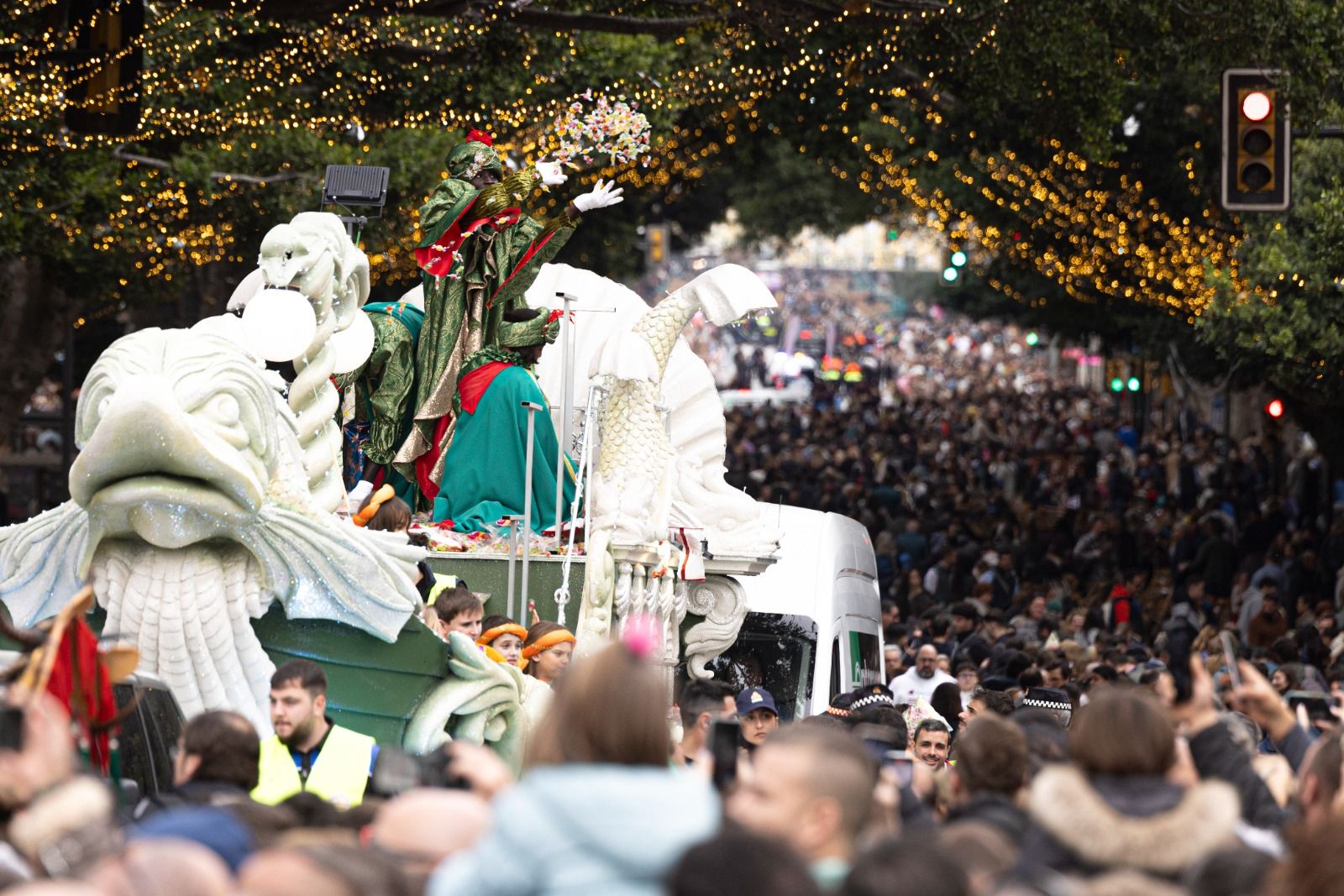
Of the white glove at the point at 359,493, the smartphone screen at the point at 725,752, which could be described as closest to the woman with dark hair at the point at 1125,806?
the smartphone screen at the point at 725,752

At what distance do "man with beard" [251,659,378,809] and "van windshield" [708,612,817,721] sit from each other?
7.25 metres

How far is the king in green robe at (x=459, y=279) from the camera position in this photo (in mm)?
14508

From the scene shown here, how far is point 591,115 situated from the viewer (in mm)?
14867

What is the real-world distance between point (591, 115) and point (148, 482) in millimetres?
7191

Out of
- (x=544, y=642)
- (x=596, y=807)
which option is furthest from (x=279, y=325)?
(x=596, y=807)

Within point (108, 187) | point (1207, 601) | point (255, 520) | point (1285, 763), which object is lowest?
point (1207, 601)

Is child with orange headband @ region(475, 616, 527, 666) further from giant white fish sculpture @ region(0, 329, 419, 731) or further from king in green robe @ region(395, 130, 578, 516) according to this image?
king in green robe @ region(395, 130, 578, 516)

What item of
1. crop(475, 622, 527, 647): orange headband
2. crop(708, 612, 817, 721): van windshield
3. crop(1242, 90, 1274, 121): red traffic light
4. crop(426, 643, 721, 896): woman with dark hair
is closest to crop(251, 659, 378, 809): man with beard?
crop(426, 643, 721, 896): woman with dark hair

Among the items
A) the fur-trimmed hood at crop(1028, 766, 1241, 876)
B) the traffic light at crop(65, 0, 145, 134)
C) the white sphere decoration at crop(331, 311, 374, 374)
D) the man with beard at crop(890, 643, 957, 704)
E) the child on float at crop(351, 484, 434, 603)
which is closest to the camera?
the fur-trimmed hood at crop(1028, 766, 1241, 876)

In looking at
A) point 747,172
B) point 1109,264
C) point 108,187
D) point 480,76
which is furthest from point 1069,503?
point 108,187

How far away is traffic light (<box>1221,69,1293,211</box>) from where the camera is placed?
604 inches

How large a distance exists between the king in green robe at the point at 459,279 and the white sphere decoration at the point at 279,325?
3939mm

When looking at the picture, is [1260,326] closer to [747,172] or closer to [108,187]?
[108,187]

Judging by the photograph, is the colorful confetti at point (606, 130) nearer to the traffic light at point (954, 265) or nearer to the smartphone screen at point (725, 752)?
the smartphone screen at point (725, 752)
